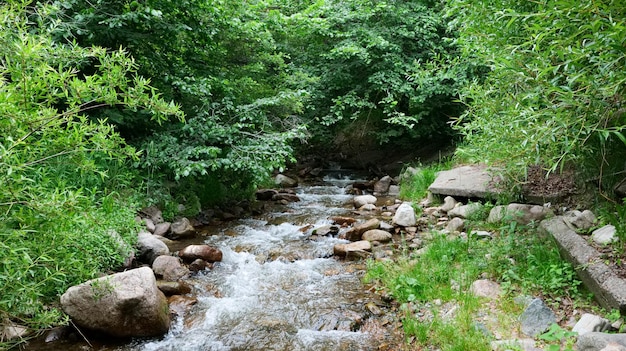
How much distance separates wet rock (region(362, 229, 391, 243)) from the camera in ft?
20.1

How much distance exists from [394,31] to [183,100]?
599 centimetres

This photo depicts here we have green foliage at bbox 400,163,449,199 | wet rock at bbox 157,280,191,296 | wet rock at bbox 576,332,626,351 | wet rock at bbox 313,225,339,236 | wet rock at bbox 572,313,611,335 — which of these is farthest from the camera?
green foliage at bbox 400,163,449,199

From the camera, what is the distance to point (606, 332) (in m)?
2.85

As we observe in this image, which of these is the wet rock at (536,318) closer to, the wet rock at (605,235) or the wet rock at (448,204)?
the wet rock at (605,235)

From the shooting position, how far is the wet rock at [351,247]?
226 inches

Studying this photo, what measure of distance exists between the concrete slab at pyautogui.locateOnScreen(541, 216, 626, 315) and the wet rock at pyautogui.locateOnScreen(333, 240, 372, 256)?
2.41 m

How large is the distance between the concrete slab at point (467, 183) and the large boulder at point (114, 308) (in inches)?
199

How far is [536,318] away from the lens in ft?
10.8

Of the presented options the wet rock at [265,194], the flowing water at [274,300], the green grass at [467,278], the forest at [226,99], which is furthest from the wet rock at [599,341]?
the wet rock at [265,194]

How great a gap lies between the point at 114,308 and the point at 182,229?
297 cm

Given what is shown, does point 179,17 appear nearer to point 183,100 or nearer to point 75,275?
point 183,100

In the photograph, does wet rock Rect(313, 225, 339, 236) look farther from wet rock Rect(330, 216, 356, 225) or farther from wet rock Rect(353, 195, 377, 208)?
wet rock Rect(353, 195, 377, 208)

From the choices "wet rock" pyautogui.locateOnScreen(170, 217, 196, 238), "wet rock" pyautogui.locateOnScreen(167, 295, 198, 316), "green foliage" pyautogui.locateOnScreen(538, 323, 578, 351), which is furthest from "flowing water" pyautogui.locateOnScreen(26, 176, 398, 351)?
"green foliage" pyautogui.locateOnScreen(538, 323, 578, 351)

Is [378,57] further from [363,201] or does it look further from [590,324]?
[590,324]
